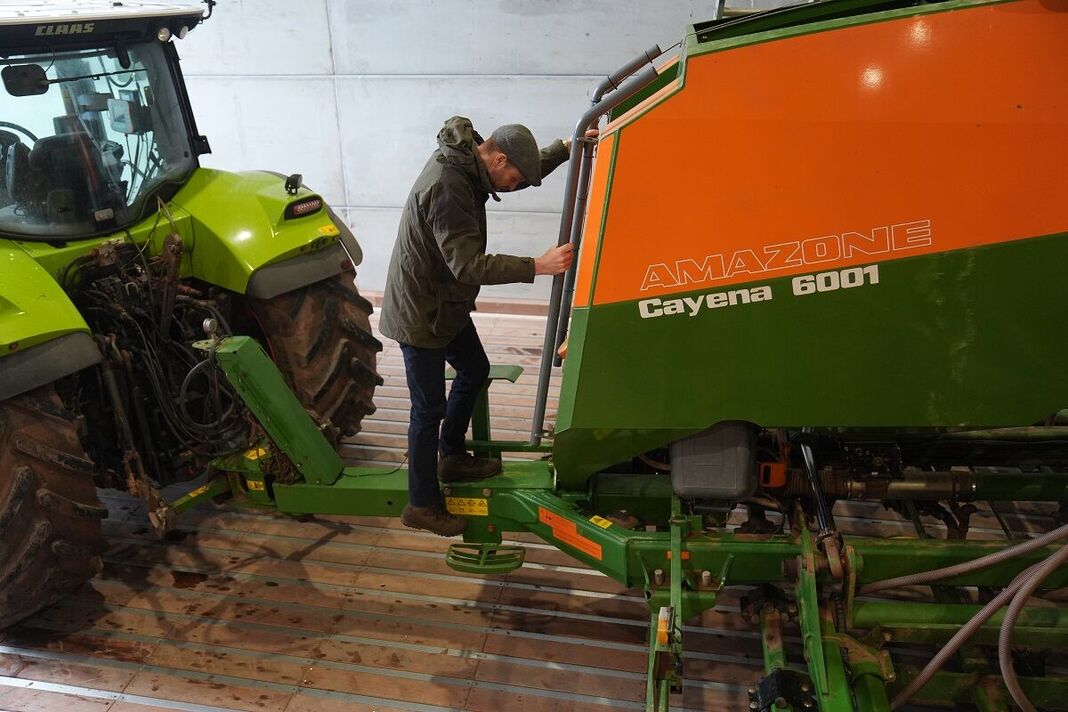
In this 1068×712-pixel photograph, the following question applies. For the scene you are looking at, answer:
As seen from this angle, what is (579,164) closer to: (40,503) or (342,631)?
(342,631)

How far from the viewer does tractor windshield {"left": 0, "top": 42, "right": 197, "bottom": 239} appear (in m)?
3.27

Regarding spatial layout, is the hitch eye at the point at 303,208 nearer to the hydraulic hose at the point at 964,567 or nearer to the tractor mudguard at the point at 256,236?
the tractor mudguard at the point at 256,236

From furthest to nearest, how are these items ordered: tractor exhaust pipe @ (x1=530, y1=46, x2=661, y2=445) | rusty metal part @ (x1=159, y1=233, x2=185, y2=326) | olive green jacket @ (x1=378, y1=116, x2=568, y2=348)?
rusty metal part @ (x1=159, y1=233, x2=185, y2=326), olive green jacket @ (x1=378, y1=116, x2=568, y2=348), tractor exhaust pipe @ (x1=530, y1=46, x2=661, y2=445)

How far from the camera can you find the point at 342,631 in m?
3.32

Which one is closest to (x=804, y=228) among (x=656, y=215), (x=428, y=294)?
(x=656, y=215)

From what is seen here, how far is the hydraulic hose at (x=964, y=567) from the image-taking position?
7.94 feet

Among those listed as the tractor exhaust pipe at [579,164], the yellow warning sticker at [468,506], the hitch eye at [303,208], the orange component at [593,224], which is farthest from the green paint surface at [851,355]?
the hitch eye at [303,208]

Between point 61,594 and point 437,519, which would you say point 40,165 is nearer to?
point 61,594

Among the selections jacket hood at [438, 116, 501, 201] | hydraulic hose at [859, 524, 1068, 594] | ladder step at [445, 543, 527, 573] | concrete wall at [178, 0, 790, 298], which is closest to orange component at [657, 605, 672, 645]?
hydraulic hose at [859, 524, 1068, 594]

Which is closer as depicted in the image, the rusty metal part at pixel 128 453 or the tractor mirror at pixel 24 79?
the tractor mirror at pixel 24 79

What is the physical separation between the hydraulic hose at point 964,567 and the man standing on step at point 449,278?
1.28 metres

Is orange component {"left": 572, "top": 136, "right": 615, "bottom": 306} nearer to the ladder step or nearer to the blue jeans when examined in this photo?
the blue jeans

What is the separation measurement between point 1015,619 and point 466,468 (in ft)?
5.79

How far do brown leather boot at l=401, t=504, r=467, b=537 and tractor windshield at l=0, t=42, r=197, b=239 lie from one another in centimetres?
162
